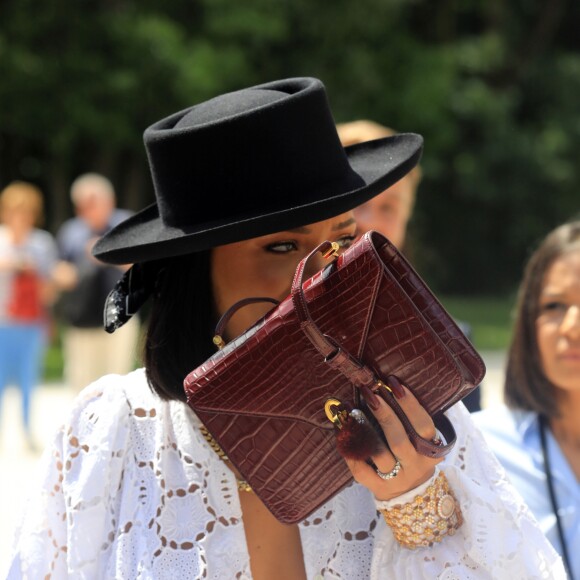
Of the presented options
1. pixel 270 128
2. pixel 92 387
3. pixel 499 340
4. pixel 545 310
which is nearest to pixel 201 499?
pixel 92 387

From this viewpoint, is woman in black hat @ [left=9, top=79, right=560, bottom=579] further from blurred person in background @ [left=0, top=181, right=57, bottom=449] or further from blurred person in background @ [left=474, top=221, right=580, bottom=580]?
blurred person in background @ [left=0, top=181, right=57, bottom=449]

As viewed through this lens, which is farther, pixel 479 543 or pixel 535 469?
pixel 535 469

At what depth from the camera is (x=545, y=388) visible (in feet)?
9.93

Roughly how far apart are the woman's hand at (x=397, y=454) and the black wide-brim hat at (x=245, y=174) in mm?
384

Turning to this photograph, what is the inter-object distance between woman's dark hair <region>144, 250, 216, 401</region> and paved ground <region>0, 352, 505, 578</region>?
8.44 ft

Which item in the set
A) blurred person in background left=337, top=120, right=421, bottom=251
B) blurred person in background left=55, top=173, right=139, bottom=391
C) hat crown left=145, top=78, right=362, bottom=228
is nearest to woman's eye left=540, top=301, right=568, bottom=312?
blurred person in background left=337, top=120, right=421, bottom=251

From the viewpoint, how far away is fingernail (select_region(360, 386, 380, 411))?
166 centimetres

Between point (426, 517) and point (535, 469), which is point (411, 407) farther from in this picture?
point (535, 469)

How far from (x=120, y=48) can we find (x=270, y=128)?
17902 mm

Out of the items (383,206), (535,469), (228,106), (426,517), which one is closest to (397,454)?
(426,517)

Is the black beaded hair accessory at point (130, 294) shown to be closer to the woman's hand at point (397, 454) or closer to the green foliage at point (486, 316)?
the woman's hand at point (397, 454)

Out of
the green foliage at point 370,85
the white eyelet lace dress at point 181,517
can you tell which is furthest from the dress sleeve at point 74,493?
the green foliage at point 370,85

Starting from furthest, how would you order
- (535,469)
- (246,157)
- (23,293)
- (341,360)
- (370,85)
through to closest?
(370,85)
(23,293)
(535,469)
(246,157)
(341,360)

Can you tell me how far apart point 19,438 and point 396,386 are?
7360 mm
